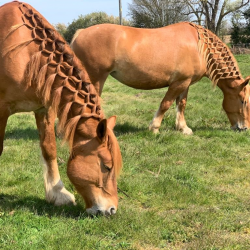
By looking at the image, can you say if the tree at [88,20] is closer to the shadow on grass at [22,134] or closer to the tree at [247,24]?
the tree at [247,24]

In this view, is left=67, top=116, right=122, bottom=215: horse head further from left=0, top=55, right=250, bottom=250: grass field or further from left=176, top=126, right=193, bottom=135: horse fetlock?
Result: left=176, top=126, right=193, bottom=135: horse fetlock

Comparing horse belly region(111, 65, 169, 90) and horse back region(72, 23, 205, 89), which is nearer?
horse back region(72, 23, 205, 89)

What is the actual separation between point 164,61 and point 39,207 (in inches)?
154

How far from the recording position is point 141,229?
2965 millimetres

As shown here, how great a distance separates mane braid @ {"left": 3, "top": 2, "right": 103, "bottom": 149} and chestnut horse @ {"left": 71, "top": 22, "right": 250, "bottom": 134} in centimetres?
268

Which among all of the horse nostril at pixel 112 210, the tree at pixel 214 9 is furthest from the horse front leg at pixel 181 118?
the tree at pixel 214 9

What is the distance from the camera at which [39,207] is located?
11.2 feet

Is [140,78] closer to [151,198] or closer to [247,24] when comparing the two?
[151,198]

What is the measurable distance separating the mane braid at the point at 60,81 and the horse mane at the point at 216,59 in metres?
4.18

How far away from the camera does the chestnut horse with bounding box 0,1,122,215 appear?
2.87m

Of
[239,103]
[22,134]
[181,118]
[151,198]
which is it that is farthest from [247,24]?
[151,198]

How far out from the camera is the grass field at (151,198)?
2.81 metres

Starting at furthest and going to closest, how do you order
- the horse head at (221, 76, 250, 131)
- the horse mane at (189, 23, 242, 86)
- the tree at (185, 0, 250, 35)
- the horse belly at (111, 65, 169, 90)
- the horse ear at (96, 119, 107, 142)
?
the tree at (185, 0, 250, 35) < the horse head at (221, 76, 250, 131) < the horse mane at (189, 23, 242, 86) < the horse belly at (111, 65, 169, 90) < the horse ear at (96, 119, 107, 142)

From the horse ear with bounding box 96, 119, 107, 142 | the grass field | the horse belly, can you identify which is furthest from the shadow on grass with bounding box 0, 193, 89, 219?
the horse belly
